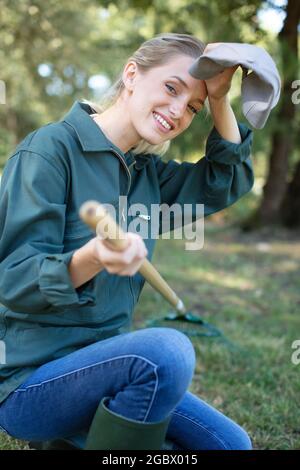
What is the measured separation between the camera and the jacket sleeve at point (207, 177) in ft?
6.35

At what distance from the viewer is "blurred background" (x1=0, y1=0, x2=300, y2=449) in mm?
2611

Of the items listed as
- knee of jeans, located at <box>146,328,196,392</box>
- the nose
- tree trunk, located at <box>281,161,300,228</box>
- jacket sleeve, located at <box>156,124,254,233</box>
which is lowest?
tree trunk, located at <box>281,161,300,228</box>

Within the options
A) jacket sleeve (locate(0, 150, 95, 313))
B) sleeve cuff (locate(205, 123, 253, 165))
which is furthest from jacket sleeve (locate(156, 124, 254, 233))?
jacket sleeve (locate(0, 150, 95, 313))

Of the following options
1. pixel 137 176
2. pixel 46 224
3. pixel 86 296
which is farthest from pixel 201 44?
pixel 86 296

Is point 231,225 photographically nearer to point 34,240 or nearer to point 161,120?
point 161,120

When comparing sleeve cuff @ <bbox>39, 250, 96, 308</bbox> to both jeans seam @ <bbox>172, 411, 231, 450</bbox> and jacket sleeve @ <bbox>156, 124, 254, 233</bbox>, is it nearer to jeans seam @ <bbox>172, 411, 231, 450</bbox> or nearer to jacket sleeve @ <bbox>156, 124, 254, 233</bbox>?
jeans seam @ <bbox>172, 411, 231, 450</bbox>

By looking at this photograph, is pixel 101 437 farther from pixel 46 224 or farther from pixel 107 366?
pixel 46 224

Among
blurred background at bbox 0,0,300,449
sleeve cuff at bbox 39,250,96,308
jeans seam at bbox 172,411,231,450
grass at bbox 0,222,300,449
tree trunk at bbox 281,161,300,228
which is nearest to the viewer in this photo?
sleeve cuff at bbox 39,250,96,308

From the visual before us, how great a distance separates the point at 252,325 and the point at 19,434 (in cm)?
229

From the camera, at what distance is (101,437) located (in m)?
1.33

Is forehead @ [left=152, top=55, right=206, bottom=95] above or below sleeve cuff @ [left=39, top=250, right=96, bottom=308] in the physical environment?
above

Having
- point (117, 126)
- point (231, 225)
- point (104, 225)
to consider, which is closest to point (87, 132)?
point (117, 126)

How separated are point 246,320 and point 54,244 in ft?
7.89

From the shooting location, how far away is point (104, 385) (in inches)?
54.1
